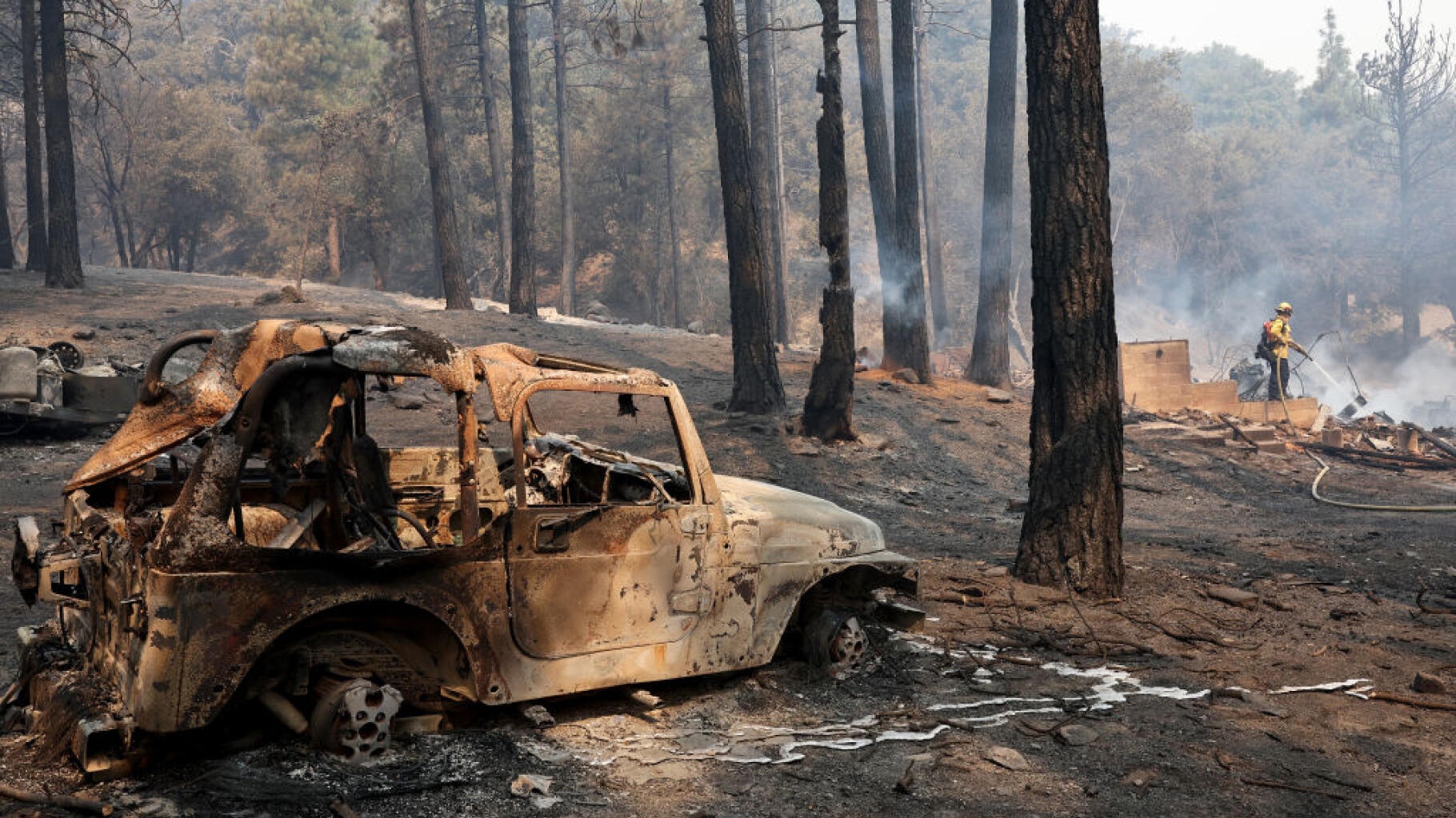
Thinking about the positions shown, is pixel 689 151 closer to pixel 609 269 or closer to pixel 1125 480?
pixel 609 269

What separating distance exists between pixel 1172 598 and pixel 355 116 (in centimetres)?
3925

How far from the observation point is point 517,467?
4.77 m

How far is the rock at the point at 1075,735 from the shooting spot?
525cm

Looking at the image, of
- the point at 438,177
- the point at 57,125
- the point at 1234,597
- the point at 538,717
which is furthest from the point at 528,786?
the point at 438,177

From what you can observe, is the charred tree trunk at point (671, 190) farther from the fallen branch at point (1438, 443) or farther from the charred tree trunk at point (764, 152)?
the fallen branch at point (1438, 443)

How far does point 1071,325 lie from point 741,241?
8.17 m

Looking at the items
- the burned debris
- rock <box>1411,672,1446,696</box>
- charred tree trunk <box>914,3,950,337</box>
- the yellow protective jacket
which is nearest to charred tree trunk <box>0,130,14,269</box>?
the burned debris

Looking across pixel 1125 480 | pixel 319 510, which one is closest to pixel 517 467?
pixel 319 510

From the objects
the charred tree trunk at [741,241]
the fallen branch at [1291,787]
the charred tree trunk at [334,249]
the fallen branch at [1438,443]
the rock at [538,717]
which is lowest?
the fallen branch at [1438,443]

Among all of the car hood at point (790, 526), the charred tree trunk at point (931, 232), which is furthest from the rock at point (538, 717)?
the charred tree trunk at point (931, 232)

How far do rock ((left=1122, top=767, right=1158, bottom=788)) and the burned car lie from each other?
5.44ft

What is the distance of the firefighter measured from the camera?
2011 cm

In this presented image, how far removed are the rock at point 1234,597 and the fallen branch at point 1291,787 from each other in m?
3.23

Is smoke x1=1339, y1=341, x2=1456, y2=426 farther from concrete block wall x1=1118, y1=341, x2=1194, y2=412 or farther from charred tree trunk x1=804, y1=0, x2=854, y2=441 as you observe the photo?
charred tree trunk x1=804, y1=0, x2=854, y2=441
